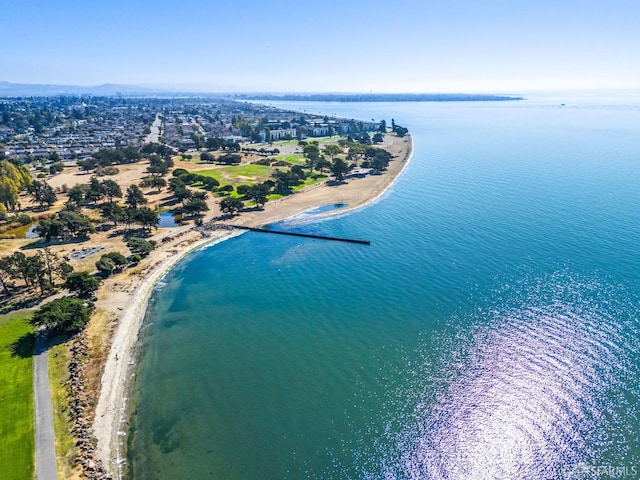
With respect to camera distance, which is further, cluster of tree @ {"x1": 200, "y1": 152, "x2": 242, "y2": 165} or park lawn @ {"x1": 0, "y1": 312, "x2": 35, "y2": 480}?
cluster of tree @ {"x1": 200, "y1": 152, "x2": 242, "y2": 165}

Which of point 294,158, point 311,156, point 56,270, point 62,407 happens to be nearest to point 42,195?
point 56,270

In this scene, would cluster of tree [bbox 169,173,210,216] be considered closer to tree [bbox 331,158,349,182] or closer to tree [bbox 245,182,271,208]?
tree [bbox 245,182,271,208]

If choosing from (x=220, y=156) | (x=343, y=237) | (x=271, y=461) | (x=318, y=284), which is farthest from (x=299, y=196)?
(x=271, y=461)

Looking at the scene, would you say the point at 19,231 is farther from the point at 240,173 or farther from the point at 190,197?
the point at 240,173

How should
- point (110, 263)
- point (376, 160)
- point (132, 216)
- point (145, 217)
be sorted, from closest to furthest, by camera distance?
point (110, 263) → point (145, 217) → point (132, 216) → point (376, 160)

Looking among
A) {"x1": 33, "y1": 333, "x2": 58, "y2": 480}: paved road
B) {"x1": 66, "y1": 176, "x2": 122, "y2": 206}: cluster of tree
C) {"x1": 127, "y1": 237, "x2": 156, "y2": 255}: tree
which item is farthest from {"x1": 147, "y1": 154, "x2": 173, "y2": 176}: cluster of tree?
{"x1": 33, "y1": 333, "x2": 58, "y2": 480}: paved road

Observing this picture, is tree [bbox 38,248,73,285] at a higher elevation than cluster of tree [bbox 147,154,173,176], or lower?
lower

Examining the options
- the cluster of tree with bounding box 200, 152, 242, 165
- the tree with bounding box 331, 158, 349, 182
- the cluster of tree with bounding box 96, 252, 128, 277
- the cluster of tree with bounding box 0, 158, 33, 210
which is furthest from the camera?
the cluster of tree with bounding box 200, 152, 242, 165
